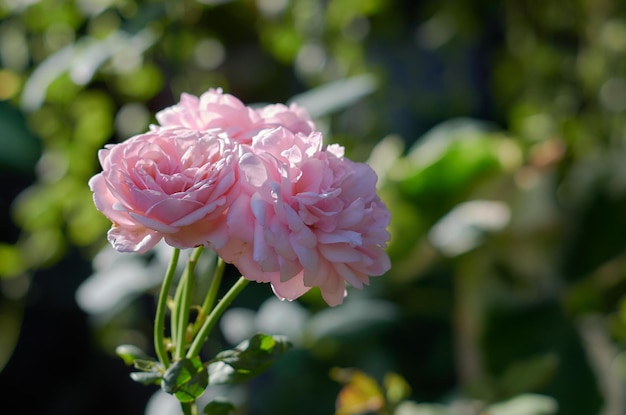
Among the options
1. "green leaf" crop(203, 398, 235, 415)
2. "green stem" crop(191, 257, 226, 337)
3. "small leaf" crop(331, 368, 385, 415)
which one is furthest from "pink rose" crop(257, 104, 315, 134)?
"small leaf" crop(331, 368, 385, 415)

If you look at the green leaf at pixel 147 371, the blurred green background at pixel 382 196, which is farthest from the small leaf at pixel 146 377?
the blurred green background at pixel 382 196

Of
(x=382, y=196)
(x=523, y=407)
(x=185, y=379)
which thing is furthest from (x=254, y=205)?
(x=382, y=196)

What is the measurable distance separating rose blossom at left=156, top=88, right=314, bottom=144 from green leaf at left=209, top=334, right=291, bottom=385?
141 millimetres

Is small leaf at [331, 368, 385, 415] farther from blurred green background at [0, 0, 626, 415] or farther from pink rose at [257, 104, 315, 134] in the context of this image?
pink rose at [257, 104, 315, 134]

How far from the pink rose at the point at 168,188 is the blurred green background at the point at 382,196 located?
0.53 metres

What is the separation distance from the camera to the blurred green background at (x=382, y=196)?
112 centimetres

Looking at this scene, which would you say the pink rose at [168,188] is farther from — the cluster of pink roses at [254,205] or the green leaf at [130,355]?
the green leaf at [130,355]

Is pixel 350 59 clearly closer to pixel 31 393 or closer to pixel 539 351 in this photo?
pixel 539 351

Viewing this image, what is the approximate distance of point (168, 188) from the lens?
0.46 m

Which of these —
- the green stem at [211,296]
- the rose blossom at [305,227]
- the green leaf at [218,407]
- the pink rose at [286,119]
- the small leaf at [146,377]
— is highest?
the pink rose at [286,119]

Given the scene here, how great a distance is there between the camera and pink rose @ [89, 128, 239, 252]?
449 millimetres

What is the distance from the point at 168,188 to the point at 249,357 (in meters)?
0.14

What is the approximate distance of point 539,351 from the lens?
1404mm

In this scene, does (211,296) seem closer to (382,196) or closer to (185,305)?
(185,305)
